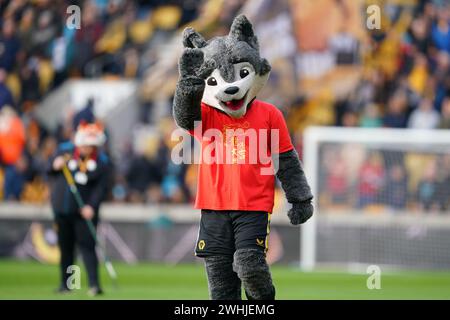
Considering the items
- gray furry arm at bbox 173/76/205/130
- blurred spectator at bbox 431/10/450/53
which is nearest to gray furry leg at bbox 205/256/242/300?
gray furry arm at bbox 173/76/205/130

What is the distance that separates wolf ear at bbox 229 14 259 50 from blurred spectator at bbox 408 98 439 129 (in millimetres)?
11735

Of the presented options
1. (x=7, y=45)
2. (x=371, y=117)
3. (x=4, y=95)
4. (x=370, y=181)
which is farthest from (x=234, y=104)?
(x=7, y=45)

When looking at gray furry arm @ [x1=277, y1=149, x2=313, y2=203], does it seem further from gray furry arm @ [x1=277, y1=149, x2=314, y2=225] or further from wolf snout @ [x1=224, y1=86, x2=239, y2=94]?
wolf snout @ [x1=224, y1=86, x2=239, y2=94]

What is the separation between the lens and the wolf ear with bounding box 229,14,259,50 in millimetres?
9297

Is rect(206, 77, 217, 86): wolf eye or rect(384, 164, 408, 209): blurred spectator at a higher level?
rect(384, 164, 408, 209): blurred spectator

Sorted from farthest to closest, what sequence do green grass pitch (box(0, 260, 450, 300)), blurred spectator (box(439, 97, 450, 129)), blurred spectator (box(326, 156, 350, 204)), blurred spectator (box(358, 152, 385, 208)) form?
blurred spectator (box(439, 97, 450, 129))
blurred spectator (box(326, 156, 350, 204))
blurred spectator (box(358, 152, 385, 208))
green grass pitch (box(0, 260, 450, 300))

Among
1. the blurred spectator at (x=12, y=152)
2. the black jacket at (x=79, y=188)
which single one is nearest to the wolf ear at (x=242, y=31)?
the black jacket at (x=79, y=188)

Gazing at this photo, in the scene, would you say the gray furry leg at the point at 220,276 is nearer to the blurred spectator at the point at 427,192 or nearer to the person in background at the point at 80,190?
the person in background at the point at 80,190

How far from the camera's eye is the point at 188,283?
1589 cm

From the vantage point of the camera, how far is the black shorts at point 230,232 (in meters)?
8.94

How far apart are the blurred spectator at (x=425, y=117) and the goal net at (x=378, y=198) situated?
1.10 meters

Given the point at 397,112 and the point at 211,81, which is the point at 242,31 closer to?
the point at 211,81
